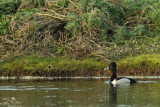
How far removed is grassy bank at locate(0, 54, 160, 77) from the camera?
1705cm

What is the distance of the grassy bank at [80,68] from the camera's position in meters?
17.0

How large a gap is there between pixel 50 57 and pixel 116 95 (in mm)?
7054

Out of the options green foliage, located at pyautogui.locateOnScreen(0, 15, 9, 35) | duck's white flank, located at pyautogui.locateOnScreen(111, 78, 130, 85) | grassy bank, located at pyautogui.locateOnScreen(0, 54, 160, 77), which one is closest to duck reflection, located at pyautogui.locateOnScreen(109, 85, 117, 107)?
duck's white flank, located at pyautogui.locateOnScreen(111, 78, 130, 85)

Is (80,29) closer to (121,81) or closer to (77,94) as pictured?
(121,81)

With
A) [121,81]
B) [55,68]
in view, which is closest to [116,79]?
[121,81]

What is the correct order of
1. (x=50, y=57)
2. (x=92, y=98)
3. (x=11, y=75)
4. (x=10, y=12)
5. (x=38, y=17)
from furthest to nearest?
(x=10, y=12), (x=38, y=17), (x=50, y=57), (x=11, y=75), (x=92, y=98)

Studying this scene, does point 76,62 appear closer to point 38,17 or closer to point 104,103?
point 38,17

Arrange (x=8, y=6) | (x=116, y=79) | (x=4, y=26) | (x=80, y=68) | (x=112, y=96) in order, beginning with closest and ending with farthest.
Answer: (x=112, y=96) < (x=116, y=79) < (x=80, y=68) < (x=4, y=26) < (x=8, y=6)

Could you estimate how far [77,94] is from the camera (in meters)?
12.1

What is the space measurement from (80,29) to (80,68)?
2.95 metres

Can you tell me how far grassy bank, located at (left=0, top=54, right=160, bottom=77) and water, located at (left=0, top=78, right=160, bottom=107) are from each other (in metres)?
1.42

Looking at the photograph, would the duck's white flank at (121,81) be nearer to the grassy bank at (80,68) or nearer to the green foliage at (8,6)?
the grassy bank at (80,68)

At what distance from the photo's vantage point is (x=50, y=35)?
19.7 meters

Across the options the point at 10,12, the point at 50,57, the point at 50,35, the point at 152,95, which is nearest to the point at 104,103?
the point at 152,95
